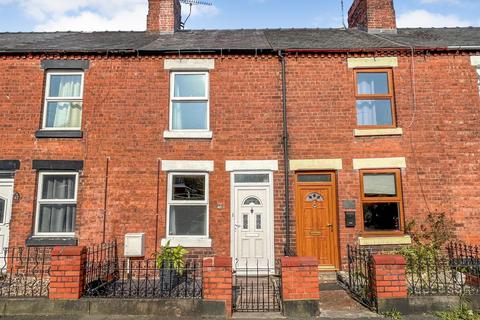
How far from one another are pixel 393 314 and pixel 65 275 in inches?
217

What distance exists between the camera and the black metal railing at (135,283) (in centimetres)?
636

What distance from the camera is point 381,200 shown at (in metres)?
9.27

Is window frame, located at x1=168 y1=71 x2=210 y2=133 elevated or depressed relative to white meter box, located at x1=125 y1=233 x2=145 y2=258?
elevated

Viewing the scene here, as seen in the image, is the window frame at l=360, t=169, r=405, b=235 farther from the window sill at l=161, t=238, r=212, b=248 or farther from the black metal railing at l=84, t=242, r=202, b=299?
the black metal railing at l=84, t=242, r=202, b=299

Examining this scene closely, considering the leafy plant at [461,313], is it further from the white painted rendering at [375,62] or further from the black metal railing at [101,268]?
the white painted rendering at [375,62]

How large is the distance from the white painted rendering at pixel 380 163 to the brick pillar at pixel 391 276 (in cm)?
363

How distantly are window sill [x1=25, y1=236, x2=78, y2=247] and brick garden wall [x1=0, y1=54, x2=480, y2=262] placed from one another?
0.26 metres

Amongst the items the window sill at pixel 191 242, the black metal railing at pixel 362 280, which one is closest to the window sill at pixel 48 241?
the window sill at pixel 191 242

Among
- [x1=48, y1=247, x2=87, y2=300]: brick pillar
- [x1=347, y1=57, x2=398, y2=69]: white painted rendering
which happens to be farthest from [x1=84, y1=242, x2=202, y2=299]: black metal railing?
[x1=347, y1=57, x2=398, y2=69]: white painted rendering

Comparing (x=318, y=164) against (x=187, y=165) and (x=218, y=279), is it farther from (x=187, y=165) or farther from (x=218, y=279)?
(x=218, y=279)

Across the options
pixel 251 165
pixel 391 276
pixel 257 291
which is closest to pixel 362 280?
pixel 391 276

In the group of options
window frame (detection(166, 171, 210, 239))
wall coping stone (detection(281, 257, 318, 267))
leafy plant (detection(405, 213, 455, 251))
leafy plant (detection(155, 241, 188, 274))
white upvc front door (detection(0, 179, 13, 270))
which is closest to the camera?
wall coping stone (detection(281, 257, 318, 267))

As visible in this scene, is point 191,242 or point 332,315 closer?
point 332,315

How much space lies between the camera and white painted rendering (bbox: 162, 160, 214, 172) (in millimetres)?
9352
